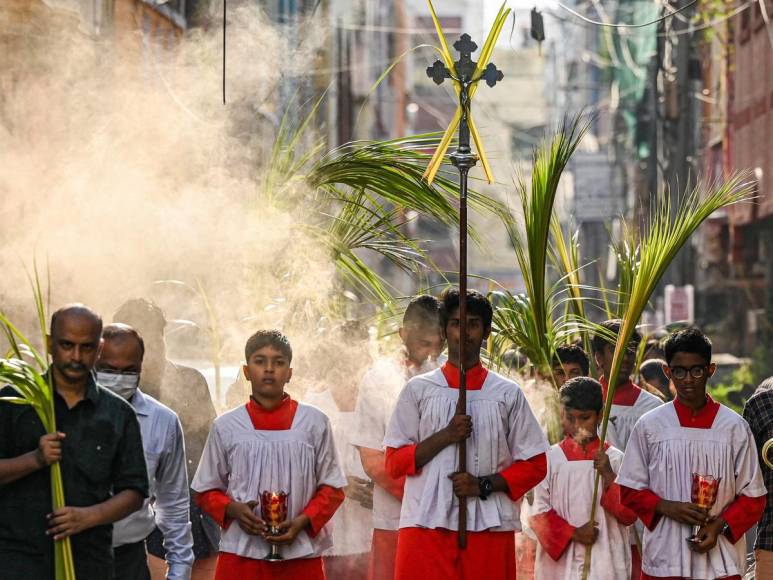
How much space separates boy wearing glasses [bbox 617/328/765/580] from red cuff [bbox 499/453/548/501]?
490 millimetres

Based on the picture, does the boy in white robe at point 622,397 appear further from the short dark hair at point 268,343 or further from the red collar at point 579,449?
the short dark hair at point 268,343

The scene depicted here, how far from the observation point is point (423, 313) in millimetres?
7480

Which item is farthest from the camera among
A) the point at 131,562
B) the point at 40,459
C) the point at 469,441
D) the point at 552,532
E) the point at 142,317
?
the point at 142,317

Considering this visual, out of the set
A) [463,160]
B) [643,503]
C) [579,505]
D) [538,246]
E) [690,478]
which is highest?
[463,160]

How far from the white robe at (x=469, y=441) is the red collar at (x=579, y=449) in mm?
946

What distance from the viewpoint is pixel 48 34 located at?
10570mm

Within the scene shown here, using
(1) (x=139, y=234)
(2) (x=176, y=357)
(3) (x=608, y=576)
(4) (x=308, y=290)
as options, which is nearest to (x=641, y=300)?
(3) (x=608, y=576)

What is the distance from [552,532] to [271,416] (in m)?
1.70

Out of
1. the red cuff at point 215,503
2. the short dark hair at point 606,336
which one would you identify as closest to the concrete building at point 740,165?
the short dark hair at point 606,336

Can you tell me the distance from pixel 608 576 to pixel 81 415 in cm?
305

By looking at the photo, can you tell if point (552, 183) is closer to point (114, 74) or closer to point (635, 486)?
point (635, 486)

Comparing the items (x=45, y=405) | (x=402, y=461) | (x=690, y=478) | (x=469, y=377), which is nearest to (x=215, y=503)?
(x=402, y=461)

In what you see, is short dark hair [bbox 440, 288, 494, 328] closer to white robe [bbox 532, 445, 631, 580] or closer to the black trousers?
white robe [bbox 532, 445, 631, 580]

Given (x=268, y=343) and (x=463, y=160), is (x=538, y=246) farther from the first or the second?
(x=268, y=343)
